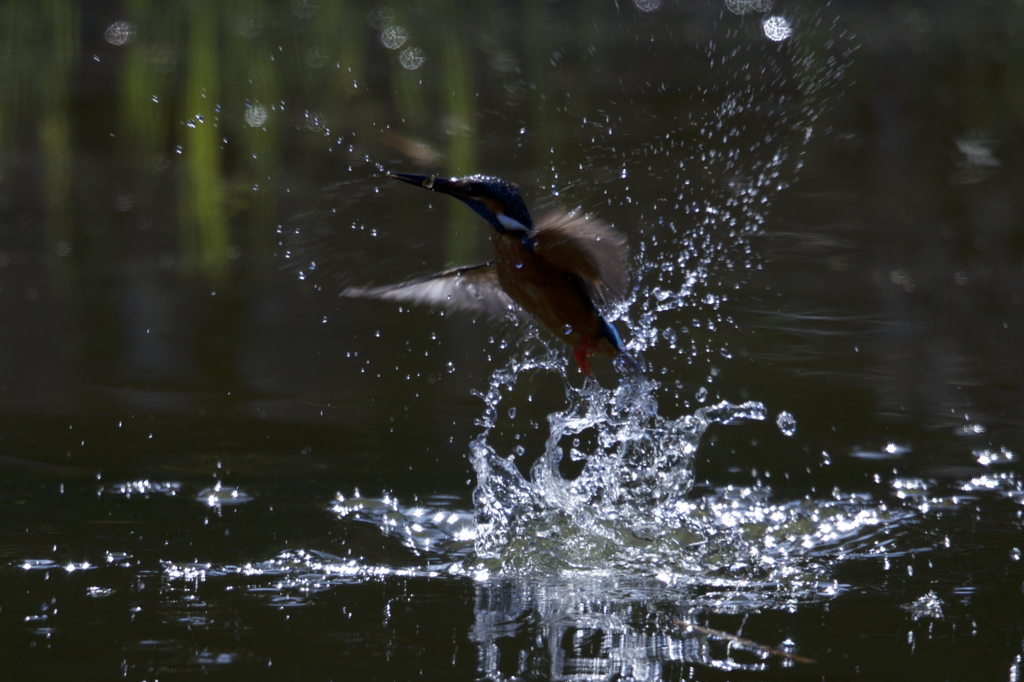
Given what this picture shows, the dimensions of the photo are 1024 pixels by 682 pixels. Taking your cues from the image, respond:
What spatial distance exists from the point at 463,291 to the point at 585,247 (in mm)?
425

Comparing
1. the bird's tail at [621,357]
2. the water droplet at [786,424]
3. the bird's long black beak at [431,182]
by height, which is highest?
the bird's long black beak at [431,182]

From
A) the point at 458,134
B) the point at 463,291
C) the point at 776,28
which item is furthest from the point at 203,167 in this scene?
the point at 776,28

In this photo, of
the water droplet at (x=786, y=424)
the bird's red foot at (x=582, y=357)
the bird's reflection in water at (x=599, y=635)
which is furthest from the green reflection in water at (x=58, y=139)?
the bird's reflection in water at (x=599, y=635)

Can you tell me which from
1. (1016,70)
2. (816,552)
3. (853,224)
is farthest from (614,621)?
(1016,70)

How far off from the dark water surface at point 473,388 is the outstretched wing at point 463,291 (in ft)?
0.83

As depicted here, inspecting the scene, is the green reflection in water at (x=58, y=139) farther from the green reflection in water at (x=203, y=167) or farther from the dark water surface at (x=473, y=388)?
the green reflection in water at (x=203, y=167)

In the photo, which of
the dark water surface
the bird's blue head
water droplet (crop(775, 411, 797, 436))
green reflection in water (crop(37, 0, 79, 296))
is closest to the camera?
the dark water surface

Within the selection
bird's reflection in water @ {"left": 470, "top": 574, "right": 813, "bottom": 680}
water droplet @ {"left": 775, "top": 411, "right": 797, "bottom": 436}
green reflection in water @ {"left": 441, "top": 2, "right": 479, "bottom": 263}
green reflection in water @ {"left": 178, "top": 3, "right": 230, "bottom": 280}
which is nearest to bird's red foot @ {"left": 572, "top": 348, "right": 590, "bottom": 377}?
bird's reflection in water @ {"left": 470, "top": 574, "right": 813, "bottom": 680}

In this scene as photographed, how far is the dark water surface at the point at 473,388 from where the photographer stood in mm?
1626

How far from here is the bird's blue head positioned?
176cm

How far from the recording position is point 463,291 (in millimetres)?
2094

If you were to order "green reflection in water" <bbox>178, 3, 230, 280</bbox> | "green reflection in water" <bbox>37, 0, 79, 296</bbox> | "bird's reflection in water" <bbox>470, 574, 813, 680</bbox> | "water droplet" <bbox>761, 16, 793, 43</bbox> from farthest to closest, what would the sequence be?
"water droplet" <bbox>761, 16, 793, 43</bbox>, "green reflection in water" <bbox>37, 0, 79, 296</bbox>, "green reflection in water" <bbox>178, 3, 230, 280</bbox>, "bird's reflection in water" <bbox>470, 574, 813, 680</bbox>

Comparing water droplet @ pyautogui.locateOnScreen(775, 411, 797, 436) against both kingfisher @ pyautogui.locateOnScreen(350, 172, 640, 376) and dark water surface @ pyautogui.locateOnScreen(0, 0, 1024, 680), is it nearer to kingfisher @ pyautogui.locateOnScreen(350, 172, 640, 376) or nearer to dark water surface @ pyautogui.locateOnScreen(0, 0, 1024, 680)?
dark water surface @ pyautogui.locateOnScreen(0, 0, 1024, 680)

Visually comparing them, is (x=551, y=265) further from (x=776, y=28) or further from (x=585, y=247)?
(x=776, y=28)
